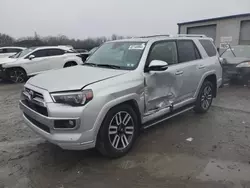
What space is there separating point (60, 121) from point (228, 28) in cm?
1935

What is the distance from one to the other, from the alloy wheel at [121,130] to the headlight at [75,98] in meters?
0.55

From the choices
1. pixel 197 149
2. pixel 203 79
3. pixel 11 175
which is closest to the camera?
pixel 11 175

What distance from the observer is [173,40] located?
14.9 feet

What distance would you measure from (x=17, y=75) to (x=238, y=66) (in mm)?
9179

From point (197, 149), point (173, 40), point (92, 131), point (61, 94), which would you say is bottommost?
point (197, 149)

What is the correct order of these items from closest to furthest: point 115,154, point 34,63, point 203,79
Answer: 1. point 115,154
2. point 203,79
3. point 34,63

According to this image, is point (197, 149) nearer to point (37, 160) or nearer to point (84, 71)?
point (84, 71)

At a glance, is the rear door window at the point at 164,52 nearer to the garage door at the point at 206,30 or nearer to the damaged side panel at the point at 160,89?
the damaged side panel at the point at 160,89

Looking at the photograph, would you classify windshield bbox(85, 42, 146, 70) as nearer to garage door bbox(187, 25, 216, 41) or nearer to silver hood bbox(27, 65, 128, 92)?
silver hood bbox(27, 65, 128, 92)

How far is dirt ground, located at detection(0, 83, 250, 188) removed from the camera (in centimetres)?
292

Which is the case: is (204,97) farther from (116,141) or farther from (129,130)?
(116,141)

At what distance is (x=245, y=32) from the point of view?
58.6 feet

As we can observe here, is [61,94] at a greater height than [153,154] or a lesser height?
greater

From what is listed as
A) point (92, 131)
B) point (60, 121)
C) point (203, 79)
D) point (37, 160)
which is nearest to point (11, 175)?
point (37, 160)
